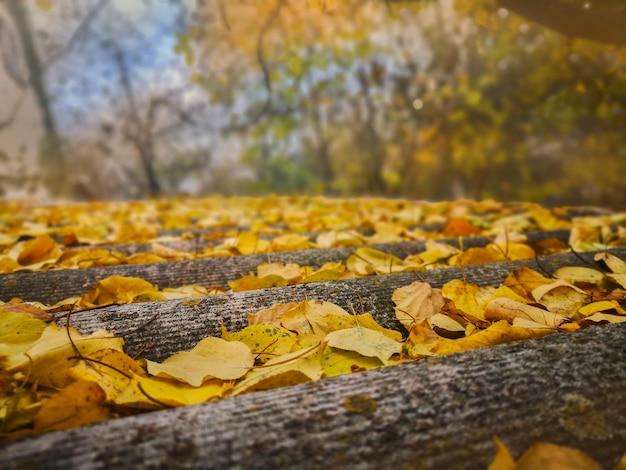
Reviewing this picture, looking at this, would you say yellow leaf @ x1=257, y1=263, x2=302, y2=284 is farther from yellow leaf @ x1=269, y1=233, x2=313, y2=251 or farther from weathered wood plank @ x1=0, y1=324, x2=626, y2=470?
weathered wood plank @ x1=0, y1=324, x2=626, y2=470

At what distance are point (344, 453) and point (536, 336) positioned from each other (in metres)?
0.41

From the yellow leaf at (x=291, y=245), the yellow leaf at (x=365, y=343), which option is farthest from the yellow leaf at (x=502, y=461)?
the yellow leaf at (x=291, y=245)

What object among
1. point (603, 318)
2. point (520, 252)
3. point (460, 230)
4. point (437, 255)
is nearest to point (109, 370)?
point (603, 318)

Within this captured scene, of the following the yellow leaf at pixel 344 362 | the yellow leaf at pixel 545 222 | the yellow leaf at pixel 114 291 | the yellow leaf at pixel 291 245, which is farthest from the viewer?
the yellow leaf at pixel 545 222

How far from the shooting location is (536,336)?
2.17ft

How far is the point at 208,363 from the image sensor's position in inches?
24.5

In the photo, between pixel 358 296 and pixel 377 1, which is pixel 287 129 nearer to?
pixel 377 1

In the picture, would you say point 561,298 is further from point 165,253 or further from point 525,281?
point 165,253

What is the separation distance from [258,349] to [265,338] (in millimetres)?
22

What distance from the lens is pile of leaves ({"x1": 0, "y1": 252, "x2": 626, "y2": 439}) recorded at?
0.53 meters

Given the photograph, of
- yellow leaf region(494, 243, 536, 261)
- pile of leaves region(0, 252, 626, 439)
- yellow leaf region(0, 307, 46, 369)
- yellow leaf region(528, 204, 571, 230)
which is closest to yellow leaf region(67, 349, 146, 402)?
pile of leaves region(0, 252, 626, 439)

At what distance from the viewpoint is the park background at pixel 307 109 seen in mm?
4664

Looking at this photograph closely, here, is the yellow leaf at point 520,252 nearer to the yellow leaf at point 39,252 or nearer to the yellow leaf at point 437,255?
the yellow leaf at point 437,255

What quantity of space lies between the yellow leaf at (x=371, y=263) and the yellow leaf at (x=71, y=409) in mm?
745
